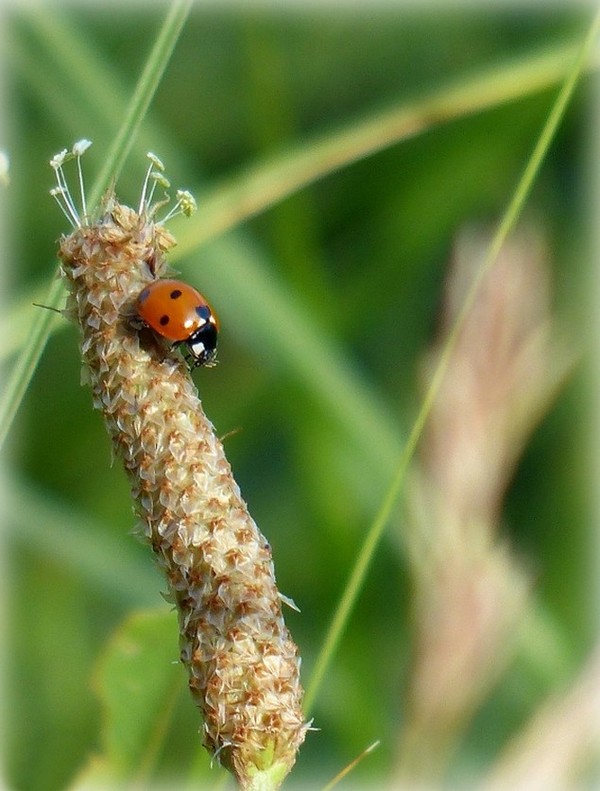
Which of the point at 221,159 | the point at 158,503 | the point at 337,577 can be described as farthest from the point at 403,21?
the point at 158,503

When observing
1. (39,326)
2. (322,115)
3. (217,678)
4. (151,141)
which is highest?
(322,115)

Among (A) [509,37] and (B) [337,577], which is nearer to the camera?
(B) [337,577]

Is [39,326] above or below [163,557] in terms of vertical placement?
above

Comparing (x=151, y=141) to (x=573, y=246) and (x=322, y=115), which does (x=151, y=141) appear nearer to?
(x=322, y=115)

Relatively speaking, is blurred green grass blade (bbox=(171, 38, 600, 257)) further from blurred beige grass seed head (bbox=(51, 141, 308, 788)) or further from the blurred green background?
blurred beige grass seed head (bbox=(51, 141, 308, 788))

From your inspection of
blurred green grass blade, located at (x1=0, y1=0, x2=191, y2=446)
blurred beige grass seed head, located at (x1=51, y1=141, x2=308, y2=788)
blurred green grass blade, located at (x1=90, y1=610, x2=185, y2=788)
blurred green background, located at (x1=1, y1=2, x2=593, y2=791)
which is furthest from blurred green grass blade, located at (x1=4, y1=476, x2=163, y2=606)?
blurred beige grass seed head, located at (x1=51, y1=141, x2=308, y2=788)

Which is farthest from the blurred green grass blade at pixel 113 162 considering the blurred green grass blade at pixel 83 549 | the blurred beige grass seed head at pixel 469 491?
the blurred green grass blade at pixel 83 549
